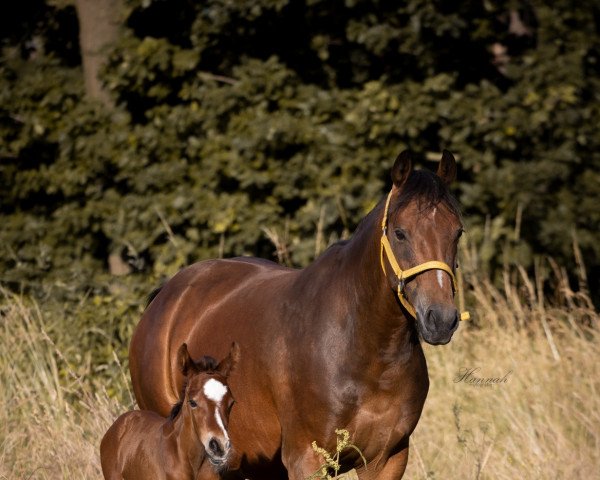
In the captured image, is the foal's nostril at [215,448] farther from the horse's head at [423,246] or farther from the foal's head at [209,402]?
the horse's head at [423,246]

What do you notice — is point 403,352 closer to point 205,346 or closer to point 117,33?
point 205,346

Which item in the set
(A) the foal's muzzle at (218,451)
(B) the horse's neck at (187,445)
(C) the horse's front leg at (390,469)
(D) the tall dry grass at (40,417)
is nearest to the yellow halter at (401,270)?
(C) the horse's front leg at (390,469)

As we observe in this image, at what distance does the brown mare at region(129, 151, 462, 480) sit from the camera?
4.46m

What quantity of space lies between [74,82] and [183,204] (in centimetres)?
249

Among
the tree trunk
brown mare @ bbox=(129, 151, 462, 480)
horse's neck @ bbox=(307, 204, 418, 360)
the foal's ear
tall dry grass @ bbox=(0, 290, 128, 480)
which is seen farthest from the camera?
the tree trunk

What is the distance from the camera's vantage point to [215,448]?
4496 mm

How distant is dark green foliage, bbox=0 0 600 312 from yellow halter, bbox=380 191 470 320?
604cm

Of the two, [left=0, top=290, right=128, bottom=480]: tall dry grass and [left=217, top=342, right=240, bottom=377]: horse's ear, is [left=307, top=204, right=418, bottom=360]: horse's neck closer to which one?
[left=217, top=342, right=240, bottom=377]: horse's ear

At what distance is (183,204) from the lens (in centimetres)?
1127

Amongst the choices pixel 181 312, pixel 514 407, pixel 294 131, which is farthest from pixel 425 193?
pixel 294 131

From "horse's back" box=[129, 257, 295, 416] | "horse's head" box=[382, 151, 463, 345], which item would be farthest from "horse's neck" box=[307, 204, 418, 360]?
"horse's back" box=[129, 257, 295, 416]

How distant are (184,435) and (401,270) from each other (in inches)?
51.2

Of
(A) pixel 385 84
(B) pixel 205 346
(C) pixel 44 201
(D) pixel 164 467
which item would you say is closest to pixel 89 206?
(C) pixel 44 201

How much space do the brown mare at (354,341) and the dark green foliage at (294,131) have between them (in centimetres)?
545
